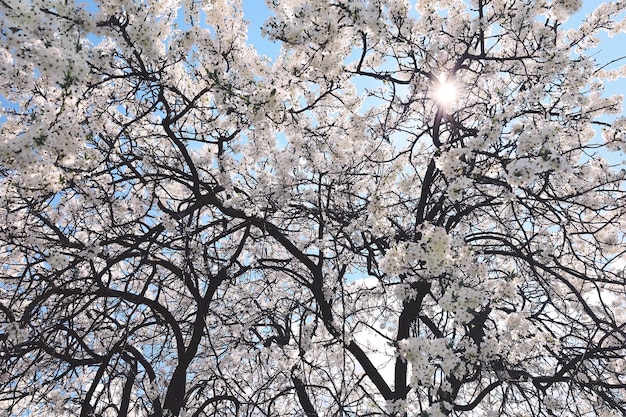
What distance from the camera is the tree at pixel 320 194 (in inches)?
133

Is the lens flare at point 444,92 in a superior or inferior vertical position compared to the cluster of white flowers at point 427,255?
superior

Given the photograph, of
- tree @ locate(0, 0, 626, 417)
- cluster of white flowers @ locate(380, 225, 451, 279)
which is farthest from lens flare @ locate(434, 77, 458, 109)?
cluster of white flowers @ locate(380, 225, 451, 279)

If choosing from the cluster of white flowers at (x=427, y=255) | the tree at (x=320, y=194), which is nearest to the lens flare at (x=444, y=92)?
the tree at (x=320, y=194)

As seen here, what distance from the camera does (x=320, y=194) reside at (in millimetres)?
4793

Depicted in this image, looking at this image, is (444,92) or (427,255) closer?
(427,255)

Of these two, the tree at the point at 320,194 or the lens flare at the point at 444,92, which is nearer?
the tree at the point at 320,194

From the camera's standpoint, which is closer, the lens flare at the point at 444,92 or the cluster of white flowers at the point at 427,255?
the cluster of white flowers at the point at 427,255

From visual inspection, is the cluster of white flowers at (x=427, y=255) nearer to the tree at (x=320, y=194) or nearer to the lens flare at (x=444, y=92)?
the tree at (x=320, y=194)

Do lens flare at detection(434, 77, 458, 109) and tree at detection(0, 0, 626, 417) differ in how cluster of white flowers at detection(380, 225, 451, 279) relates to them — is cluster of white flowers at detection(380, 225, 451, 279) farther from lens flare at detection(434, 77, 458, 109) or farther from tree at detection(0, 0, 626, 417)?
lens flare at detection(434, 77, 458, 109)

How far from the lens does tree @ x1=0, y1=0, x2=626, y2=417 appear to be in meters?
3.38

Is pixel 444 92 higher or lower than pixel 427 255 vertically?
higher

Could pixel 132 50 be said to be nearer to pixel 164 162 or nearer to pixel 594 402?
pixel 164 162

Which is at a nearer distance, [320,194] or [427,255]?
[427,255]

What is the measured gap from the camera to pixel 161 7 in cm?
425
